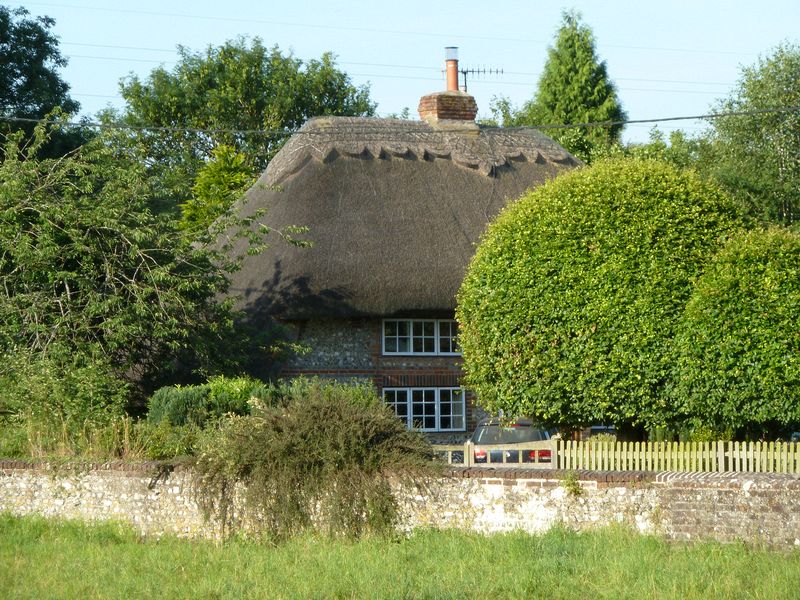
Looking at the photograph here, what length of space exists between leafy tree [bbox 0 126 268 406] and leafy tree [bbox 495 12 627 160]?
99.3ft

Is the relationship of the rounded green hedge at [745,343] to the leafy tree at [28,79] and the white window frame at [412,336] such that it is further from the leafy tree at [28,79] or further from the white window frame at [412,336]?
the leafy tree at [28,79]

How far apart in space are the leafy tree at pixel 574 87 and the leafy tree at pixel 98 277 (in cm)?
3026

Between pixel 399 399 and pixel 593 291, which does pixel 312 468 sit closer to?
pixel 593 291

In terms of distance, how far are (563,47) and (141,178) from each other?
32.4 meters

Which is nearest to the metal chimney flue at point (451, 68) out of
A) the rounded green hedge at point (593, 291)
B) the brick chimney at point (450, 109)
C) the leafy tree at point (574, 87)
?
the brick chimney at point (450, 109)

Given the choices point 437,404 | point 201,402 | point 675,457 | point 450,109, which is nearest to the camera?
point 675,457

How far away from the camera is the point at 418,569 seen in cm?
1059

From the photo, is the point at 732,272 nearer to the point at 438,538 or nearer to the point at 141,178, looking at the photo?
the point at 438,538

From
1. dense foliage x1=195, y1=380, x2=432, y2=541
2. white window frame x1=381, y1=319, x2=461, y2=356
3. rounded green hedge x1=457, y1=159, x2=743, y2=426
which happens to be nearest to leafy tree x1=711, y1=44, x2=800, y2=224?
white window frame x1=381, y1=319, x2=461, y2=356

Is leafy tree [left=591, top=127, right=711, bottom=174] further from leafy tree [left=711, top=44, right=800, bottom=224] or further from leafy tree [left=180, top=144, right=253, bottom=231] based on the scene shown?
leafy tree [left=180, top=144, right=253, bottom=231]

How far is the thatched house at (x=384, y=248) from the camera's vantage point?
23797 millimetres

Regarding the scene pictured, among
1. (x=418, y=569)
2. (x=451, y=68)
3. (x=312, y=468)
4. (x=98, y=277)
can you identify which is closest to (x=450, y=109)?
(x=451, y=68)

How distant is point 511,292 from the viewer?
55.5ft

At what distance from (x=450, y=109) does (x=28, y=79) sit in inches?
480
